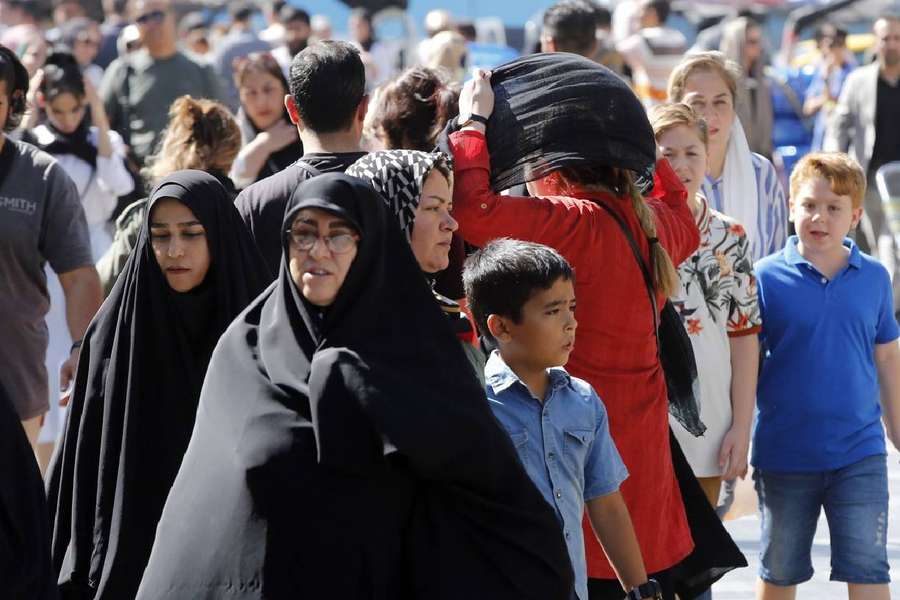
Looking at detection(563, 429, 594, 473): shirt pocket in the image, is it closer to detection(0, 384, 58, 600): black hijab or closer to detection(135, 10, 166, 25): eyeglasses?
detection(0, 384, 58, 600): black hijab

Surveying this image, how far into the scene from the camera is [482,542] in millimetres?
3512

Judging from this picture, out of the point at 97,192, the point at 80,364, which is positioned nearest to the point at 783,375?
the point at 80,364

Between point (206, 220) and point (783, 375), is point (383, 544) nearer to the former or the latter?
point (206, 220)

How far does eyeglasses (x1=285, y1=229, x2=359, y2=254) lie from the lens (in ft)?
11.6

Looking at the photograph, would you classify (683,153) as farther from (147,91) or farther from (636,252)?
(147,91)

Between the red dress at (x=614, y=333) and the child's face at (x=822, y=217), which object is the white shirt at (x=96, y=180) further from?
the red dress at (x=614, y=333)

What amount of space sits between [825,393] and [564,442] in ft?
5.80

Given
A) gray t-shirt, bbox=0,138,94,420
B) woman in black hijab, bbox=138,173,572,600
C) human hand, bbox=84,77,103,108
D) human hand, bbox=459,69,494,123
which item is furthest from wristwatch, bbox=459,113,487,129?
human hand, bbox=84,77,103,108

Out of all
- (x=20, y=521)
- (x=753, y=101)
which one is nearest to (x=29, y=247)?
(x=20, y=521)

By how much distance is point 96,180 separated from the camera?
29.3 ft

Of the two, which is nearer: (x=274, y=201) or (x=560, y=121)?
(x=560, y=121)

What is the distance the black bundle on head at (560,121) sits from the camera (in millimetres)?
4395

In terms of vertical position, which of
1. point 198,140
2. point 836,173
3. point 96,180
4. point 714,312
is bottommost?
point 714,312

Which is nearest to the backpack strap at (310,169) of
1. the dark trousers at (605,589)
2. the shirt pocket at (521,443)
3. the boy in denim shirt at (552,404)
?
the boy in denim shirt at (552,404)
